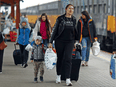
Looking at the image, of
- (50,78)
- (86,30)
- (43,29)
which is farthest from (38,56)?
(86,30)

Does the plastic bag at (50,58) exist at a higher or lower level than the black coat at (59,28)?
lower

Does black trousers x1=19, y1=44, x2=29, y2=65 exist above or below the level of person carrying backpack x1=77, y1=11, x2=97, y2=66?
below

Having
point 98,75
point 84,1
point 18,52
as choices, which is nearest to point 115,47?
point 98,75

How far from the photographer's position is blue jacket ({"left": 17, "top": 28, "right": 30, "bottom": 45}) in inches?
404

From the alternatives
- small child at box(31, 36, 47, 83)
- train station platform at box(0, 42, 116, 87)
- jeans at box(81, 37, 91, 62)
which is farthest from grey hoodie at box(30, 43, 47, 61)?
jeans at box(81, 37, 91, 62)

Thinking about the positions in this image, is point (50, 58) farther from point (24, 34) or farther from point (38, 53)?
point (24, 34)

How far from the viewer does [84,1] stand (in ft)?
67.4

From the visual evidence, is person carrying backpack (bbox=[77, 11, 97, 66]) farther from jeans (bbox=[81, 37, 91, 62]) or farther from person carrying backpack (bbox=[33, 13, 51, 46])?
person carrying backpack (bbox=[33, 13, 51, 46])

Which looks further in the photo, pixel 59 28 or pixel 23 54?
pixel 23 54

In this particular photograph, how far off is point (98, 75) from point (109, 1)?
785 cm

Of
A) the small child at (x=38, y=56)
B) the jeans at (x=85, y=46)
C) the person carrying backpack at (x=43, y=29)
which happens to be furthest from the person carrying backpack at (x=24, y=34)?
the small child at (x=38, y=56)

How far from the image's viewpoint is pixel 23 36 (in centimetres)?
1028

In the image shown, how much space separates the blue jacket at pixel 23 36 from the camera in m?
10.3

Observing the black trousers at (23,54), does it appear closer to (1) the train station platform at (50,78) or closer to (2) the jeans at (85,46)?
(1) the train station platform at (50,78)
